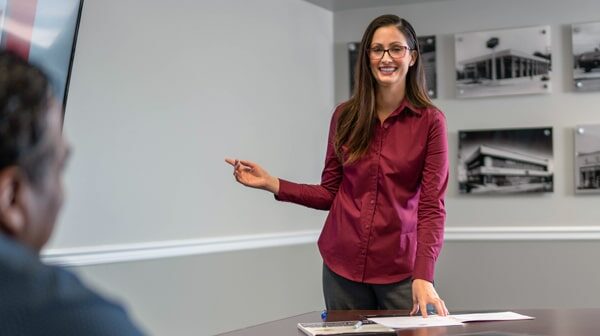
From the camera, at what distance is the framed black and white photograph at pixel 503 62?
12.7 feet

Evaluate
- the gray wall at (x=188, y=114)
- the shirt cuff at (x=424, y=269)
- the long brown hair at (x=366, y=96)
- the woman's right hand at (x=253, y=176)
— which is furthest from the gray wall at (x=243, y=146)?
the shirt cuff at (x=424, y=269)

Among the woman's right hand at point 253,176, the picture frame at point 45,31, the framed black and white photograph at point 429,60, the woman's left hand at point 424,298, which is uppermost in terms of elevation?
the framed black and white photograph at point 429,60

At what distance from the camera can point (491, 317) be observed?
172 cm

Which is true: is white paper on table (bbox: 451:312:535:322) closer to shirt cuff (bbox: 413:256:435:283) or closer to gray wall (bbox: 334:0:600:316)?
shirt cuff (bbox: 413:256:435:283)

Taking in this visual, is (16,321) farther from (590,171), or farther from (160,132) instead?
(590,171)

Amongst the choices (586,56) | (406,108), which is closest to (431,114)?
(406,108)

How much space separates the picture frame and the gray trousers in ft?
3.60

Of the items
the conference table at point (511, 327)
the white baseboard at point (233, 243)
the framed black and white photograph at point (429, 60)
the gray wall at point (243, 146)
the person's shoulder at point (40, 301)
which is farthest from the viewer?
the framed black and white photograph at point (429, 60)

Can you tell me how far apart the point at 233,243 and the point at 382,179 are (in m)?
1.48

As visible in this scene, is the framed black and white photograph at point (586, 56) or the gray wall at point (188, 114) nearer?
the gray wall at point (188, 114)

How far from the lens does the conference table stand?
1.51 meters

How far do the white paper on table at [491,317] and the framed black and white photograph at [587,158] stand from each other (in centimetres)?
226

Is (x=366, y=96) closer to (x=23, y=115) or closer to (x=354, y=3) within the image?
(x=23, y=115)

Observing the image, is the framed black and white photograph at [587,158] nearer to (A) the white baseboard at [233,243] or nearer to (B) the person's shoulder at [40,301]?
(A) the white baseboard at [233,243]
